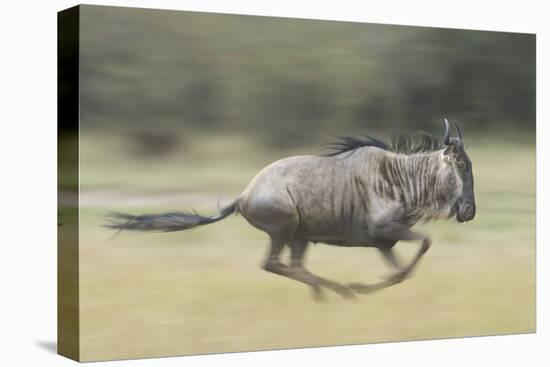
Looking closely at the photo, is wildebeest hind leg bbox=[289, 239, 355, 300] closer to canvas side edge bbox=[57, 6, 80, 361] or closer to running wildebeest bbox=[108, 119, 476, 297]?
running wildebeest bbox=[108, 119, 476, 297]

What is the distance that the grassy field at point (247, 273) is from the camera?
9.32 m

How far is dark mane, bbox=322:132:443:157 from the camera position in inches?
396

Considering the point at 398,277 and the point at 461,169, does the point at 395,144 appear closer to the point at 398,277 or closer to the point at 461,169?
the point at 461,169

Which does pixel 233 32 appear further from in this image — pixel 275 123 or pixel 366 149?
pixel 366 149

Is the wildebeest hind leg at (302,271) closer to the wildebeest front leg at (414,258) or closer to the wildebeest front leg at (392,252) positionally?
the wildebeest front leg at (392,252)

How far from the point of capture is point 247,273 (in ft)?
32.0

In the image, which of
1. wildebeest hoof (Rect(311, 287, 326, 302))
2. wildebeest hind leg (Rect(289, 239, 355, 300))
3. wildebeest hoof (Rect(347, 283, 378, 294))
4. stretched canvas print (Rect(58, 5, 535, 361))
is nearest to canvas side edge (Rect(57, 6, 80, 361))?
stretched canvas print (Rect(58, 5, 535, 361))

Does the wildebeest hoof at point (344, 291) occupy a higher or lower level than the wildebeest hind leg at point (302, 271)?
lower

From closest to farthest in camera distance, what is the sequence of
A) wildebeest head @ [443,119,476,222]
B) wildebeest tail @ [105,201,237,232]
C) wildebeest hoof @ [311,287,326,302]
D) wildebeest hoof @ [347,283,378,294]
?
wildebeest tail @ [105,201,237,232], wildebeest hoof @ [311,287,326,302], wildebeest hoof @ [347,283,378,294], wildebeest head @ [443,119,476,222]

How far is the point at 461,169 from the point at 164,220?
2576 mm

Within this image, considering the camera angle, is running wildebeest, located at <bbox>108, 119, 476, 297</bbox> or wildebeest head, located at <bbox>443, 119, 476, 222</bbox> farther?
wildebeest head, located at <bbox>443, 119, 476, 222</bbox>

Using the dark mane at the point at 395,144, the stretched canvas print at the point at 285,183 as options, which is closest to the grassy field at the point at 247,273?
the stretched canvas print at the point at 285,183

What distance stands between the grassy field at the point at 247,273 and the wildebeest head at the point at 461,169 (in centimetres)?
10

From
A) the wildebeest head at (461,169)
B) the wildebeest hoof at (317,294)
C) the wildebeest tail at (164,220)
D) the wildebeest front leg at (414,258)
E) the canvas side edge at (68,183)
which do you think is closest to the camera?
the canvas side edge at (68,183)
